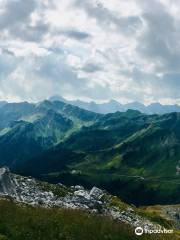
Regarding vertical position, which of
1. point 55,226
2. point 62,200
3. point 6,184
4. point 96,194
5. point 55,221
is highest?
point 6,184

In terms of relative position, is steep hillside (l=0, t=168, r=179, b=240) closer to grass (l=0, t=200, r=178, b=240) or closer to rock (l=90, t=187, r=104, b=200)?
grass (l=0, t=200, r=178, b=240)

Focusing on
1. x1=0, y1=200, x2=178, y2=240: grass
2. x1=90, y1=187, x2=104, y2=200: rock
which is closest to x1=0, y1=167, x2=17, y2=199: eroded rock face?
x1=0, y1=200, x2=178, y2=240: grass

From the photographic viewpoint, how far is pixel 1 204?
174 ft

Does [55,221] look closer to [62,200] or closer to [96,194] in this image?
[62,200]

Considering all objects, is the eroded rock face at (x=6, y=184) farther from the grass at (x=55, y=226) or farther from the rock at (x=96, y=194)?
the rock at (x=96, y=194)

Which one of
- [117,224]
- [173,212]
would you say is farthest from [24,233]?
[173,212]

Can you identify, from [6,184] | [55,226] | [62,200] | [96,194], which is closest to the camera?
[55,226]

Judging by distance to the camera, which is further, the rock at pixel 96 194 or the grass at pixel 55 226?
the rock at pixel 96 194

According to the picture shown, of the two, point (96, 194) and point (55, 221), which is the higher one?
point (96, 194)

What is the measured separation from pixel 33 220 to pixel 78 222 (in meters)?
5.34

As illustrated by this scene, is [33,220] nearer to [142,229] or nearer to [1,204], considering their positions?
[1,204]

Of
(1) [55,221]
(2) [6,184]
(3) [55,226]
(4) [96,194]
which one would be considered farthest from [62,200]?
(3) [55,226]

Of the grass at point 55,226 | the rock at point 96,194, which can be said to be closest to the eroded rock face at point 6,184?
the grass at point 55,226

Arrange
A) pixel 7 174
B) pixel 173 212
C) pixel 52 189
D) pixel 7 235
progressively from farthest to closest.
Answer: pixel 173 212 < pixel 52 189 < pixel 7 174 < pixel 7 235
